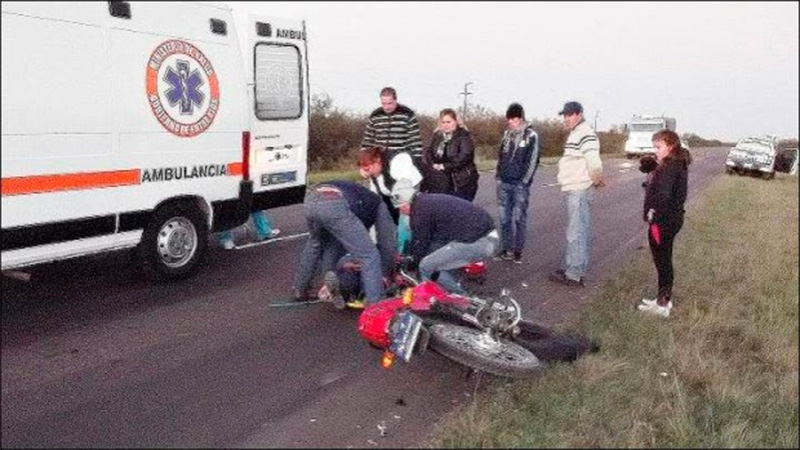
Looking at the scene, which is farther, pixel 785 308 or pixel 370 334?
pixel 785 308

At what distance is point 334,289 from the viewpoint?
19.1 feet

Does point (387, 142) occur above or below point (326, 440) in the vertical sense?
above

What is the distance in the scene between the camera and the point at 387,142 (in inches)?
305

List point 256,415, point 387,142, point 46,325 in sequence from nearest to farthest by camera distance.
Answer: point 256,415 → point 46,325 → point 387,142

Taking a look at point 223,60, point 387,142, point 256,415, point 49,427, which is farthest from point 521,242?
point 49,427

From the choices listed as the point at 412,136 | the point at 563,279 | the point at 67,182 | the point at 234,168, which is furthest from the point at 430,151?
the point at 67,182

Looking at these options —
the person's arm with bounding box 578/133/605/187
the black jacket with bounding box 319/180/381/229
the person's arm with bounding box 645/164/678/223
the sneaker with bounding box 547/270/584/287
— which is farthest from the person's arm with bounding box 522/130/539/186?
the black jacket with bounding box 319/180/381/229

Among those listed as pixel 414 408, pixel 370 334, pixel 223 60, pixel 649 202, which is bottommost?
pixel 414 408

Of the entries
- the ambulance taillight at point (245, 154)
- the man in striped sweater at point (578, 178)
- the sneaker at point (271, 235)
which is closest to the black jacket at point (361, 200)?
the ambulance taillight at point (245, 154)

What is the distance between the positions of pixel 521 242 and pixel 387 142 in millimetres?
1952

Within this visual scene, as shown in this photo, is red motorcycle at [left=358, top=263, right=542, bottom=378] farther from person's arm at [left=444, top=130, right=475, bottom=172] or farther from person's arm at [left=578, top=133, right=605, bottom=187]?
person's arm at [left=444, top=130, right=475, bottom=172]

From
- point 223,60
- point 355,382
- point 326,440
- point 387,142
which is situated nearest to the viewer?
point 326,440

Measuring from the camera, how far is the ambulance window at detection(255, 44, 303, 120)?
7453mm

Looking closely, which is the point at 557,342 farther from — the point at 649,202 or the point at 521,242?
the point at 521,242
